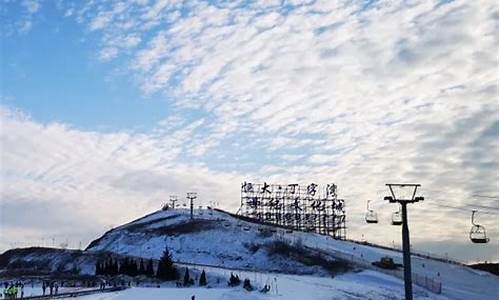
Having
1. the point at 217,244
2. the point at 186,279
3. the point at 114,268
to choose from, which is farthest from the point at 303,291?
the point at 217,244

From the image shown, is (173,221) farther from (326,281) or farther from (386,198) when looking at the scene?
(386,198)

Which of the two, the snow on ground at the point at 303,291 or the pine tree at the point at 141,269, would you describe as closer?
the snow on ground at the point at 303,291

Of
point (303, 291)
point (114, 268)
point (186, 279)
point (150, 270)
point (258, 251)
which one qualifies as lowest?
point (303, 291)

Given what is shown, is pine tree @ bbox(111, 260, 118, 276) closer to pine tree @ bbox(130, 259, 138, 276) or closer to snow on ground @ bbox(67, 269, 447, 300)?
pine tree @ bbox(130, 259, 138, 276)

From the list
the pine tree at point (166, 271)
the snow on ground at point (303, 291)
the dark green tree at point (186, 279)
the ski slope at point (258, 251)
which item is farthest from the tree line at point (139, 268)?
the ski slope at point (258, 251)

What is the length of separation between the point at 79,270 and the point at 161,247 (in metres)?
16.2

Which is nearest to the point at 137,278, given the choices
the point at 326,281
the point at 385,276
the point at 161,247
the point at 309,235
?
→ the point at 326,281

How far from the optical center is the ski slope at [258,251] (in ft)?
237

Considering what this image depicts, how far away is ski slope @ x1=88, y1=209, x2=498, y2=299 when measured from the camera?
72188 millimetres

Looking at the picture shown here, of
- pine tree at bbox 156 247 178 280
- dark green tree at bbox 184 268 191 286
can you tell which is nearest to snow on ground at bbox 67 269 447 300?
dark green tree at bbox 184 268 191 286

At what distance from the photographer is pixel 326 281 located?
65.9 m

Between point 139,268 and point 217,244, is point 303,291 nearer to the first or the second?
point 139,268

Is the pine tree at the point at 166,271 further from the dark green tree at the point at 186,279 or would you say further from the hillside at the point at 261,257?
the hillside at the point at 261,257

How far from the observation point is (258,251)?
88.4m
